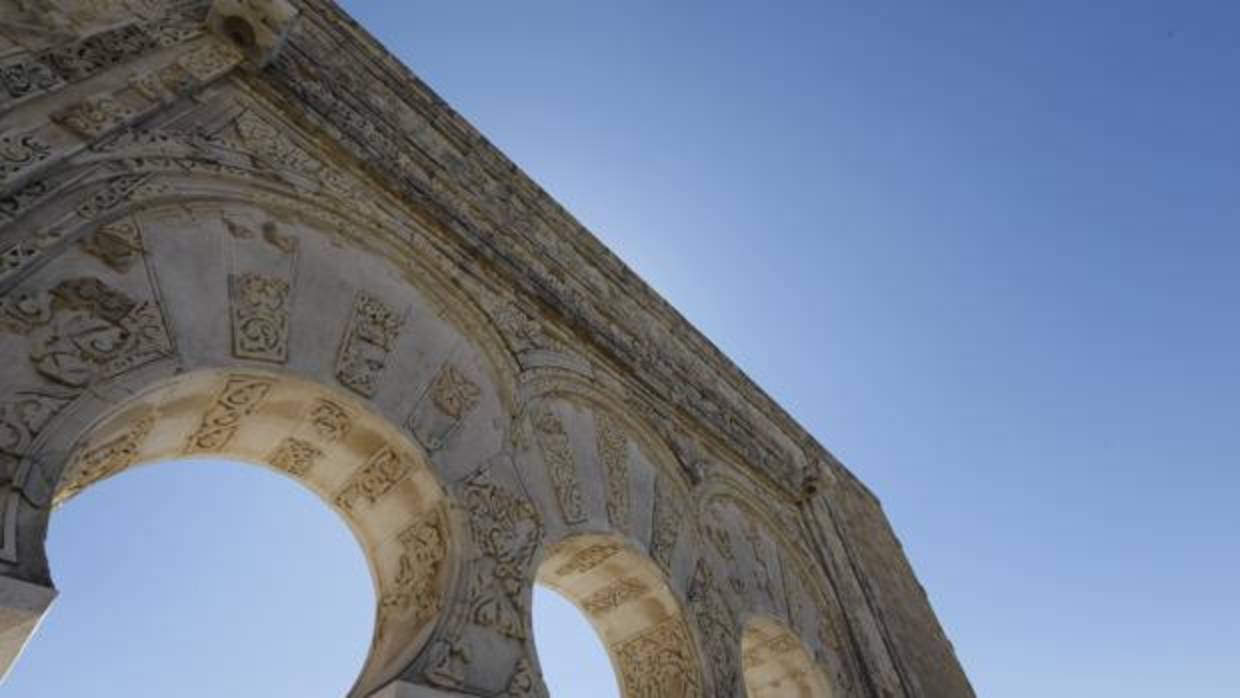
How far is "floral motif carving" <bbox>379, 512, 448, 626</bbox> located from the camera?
241 centimetres

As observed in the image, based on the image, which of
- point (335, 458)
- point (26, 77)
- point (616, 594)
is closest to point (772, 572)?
point (616, 594)

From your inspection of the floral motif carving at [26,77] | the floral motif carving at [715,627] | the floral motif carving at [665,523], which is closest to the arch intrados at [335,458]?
the floral motif carving at [26,77]

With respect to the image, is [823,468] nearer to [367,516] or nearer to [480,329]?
[480,329]

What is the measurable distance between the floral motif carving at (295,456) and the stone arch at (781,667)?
2746mm

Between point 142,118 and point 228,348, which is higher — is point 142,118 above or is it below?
above

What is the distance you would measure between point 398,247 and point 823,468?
4.83 m

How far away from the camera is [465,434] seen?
2.73m

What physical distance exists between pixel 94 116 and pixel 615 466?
244 cm

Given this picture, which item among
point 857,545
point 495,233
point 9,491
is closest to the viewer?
point 9,491

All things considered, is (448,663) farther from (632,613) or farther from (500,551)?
(632,613)

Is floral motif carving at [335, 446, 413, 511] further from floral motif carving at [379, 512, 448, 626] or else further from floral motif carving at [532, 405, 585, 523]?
floral motif carving at [532, 405, 585, 523]

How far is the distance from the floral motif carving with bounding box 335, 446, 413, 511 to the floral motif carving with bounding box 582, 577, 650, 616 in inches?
48.8

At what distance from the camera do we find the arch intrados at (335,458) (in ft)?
6.85

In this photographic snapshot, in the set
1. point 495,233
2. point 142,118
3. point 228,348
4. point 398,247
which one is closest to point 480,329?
point 398,247
